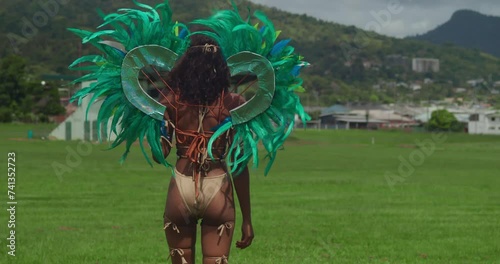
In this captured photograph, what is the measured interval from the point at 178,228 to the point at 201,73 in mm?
1105

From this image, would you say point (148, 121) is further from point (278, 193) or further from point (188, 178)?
point (278, 193)

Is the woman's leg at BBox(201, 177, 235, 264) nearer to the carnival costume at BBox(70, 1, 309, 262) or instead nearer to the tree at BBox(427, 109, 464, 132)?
the carnival costume at BBox(70, 1, 309, 262)

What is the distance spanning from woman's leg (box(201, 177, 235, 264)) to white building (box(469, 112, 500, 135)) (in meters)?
128

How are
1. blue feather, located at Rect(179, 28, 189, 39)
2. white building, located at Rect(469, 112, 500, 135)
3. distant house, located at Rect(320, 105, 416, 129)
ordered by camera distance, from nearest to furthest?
blue feather, located at Rect(179, 28, 189, 39), white building, located at Rect(469, 112, 500, 135), distant house, located at Rect(320, 105, 416, 129)

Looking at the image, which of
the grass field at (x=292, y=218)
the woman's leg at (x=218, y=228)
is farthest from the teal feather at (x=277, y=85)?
the grass field at (x=292, y=218)

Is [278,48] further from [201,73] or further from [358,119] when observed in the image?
[358,119]

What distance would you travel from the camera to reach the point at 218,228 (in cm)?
579

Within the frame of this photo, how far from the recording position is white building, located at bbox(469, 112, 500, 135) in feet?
427

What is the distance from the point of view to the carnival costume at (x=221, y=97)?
5.79 meters

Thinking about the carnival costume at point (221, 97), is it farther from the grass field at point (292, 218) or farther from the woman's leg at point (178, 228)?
the grass field at point (292, 218)

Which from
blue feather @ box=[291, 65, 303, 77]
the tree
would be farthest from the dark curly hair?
the tree

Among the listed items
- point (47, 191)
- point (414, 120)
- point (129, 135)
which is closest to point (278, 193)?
point (47, 191)

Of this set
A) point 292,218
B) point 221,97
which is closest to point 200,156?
point 221,97

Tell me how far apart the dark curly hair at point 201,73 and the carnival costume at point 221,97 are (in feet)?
0.18
